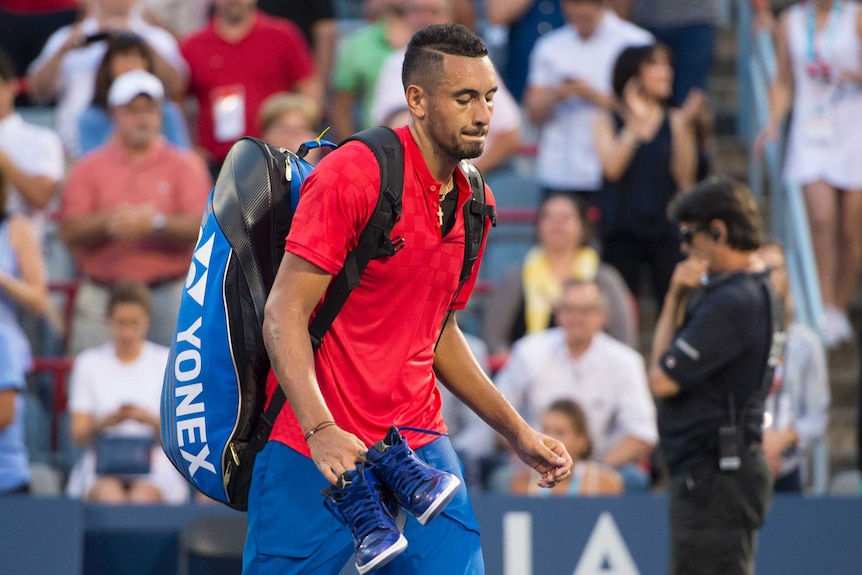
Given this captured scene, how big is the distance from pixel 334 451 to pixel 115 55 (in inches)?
233

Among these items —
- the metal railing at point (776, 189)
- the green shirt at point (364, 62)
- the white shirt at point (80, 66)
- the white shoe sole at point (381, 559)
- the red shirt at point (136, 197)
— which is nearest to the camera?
the white shoe sole at point (381, 559)

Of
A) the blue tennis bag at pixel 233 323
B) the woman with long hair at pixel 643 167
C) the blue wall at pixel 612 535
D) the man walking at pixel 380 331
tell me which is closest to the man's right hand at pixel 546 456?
the man walking at pixel 380 331

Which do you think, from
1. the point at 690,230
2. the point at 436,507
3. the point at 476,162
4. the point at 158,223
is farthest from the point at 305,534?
the point at 476,162

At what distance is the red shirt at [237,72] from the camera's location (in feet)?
30.3

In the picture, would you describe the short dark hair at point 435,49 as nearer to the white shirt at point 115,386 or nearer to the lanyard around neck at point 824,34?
the white shirt at point 115,386

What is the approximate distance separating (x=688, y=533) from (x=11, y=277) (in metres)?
4.39

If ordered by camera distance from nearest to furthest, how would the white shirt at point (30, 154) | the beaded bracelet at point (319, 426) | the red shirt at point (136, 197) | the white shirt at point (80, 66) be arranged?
1. the beaded bracelet at point (319, 426)
2. the red shirt at point (136, 197)
3. the white shirt at point (30, 154)
4. the white shirt at point (80, 66)

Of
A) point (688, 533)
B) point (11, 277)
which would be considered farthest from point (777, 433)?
point (11, 277)

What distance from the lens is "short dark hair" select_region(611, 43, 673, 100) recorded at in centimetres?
867

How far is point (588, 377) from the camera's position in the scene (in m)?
7.72

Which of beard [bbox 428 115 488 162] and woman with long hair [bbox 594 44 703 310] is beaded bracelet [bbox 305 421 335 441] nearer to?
beard [bbox 428 115 488 162]

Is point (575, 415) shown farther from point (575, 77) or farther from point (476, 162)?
point (575, 77)

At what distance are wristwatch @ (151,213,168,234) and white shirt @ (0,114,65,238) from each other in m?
0.90

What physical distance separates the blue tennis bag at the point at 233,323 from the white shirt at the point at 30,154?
5.04m
